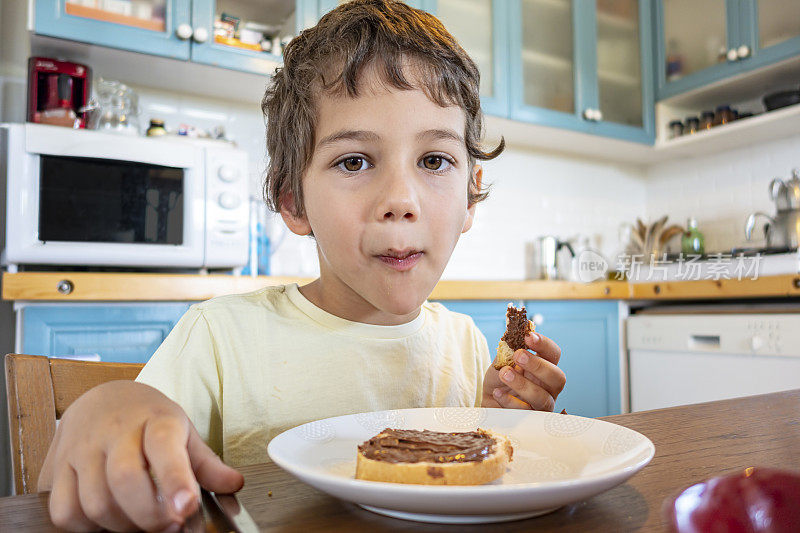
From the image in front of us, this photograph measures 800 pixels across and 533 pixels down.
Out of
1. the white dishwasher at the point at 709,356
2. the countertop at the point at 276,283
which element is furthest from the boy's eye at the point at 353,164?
the white dishwasher at the point at 709,356

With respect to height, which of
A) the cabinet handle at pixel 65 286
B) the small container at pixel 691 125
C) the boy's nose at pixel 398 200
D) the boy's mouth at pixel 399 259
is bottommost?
the cabinet handle at pixel 65 286

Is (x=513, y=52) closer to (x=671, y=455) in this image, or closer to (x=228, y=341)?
(x=228, y=341)

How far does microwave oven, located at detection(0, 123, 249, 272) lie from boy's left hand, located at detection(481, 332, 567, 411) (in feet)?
4.34

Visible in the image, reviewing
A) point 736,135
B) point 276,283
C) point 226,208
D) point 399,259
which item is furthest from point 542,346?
point 736,135

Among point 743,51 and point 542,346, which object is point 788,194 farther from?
point 542,346

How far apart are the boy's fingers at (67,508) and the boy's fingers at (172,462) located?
43 millimetres

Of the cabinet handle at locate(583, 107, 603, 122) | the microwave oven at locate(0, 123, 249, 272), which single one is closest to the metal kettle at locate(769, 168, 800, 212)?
the cabinet handle at locate(583, 107, 603, 122)

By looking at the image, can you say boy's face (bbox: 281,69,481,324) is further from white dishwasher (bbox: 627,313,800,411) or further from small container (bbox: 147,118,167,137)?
white dishwasher (bbox: 627,313,800,411)

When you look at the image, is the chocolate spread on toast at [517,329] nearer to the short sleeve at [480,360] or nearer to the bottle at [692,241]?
the short sleeve at [480,360]

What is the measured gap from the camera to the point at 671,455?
0.49 metres

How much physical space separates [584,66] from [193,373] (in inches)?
104

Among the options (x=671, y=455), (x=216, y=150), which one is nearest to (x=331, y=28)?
(x=671, y=455)

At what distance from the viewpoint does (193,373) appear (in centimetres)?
73

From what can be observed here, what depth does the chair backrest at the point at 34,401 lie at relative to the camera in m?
0.67
